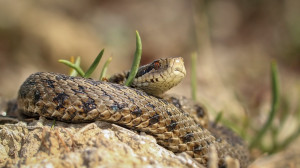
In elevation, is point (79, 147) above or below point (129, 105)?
below

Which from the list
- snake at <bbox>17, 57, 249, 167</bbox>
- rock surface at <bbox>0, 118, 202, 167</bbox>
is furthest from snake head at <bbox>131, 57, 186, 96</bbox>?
rock surface at <bbox>0, 118, 202, 167</bbox>

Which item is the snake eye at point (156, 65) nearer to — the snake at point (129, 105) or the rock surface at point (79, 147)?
the snake at point (129, 105)

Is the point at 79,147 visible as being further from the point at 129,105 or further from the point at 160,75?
the point at 160,75

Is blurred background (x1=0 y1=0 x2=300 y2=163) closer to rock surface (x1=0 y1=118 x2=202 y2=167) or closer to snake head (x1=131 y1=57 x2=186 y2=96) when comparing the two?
snake head (x1=131 y1=57 x2=186 y2=96)

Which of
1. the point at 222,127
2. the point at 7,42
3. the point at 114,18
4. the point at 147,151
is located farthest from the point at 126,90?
the point at 114,18

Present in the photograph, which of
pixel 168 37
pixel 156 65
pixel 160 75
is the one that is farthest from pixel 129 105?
pixel 168 37

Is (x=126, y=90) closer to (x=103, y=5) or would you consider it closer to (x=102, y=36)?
(x=102, y=36)

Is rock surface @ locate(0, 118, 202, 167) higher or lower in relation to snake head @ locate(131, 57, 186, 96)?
lower

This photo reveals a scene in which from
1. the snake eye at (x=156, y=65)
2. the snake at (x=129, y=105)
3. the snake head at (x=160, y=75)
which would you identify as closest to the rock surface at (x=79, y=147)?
the snake at (x=129, y=105)
